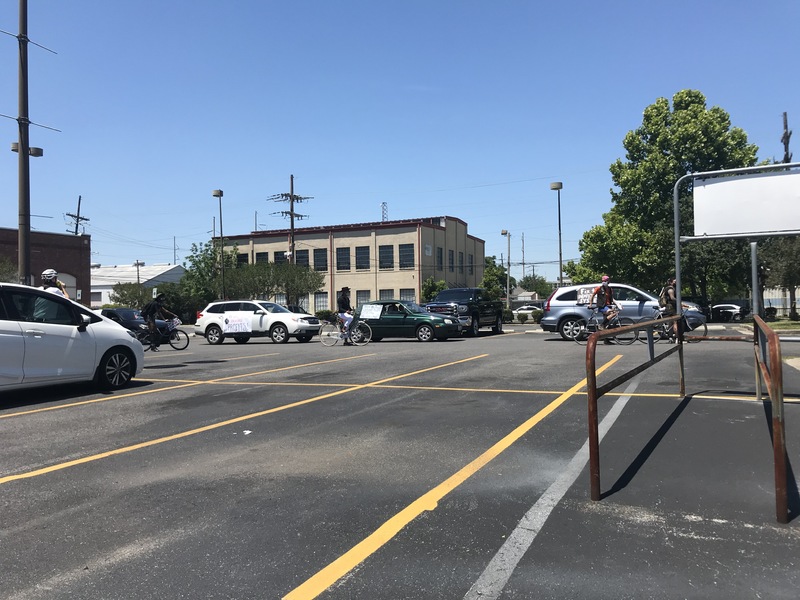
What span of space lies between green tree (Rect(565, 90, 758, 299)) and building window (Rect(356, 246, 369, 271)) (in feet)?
83.2

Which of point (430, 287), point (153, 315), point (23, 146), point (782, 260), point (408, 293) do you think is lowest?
point (153, 315)

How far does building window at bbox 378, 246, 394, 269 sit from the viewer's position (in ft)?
194

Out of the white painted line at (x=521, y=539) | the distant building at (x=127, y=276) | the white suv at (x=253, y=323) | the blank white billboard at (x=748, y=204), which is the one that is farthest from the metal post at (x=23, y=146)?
the distant building at (x=127, y=276)

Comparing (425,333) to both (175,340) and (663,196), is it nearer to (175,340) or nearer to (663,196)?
(175,340)

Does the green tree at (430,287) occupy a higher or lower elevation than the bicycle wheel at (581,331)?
higher

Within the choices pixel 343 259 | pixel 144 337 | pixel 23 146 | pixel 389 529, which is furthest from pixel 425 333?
pixel 343 259

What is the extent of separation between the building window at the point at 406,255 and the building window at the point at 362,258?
353 cm

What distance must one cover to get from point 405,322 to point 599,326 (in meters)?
6.87

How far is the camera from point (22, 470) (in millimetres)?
5227

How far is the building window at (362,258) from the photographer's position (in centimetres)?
6000

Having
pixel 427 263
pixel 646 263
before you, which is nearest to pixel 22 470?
pixel 646 263

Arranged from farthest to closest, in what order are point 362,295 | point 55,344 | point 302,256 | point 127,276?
point 127,276
point 302,256
point 362,295
point 55,344

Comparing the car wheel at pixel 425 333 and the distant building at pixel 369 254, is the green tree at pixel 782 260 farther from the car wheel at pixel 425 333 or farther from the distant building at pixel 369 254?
the distant building at pixel 369 254

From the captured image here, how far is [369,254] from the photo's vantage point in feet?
196
